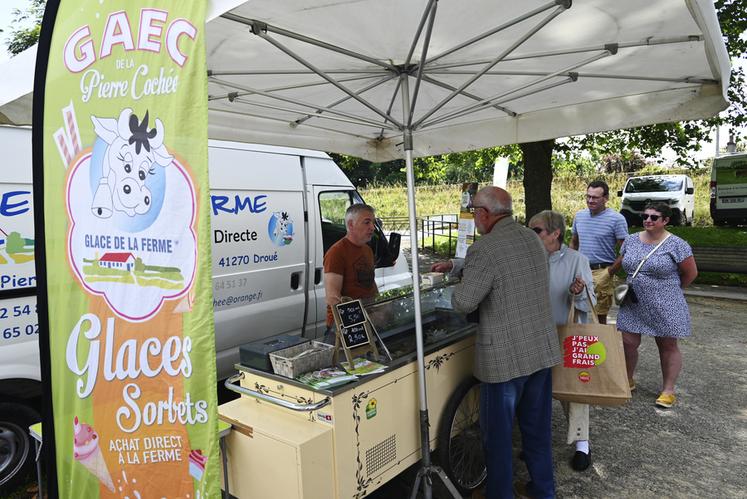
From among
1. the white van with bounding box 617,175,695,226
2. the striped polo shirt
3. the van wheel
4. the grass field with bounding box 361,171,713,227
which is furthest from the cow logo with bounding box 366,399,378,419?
the grass field with bounding box 361,171,713,227

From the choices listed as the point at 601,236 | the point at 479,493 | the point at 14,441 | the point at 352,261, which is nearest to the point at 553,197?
the point at 601,236

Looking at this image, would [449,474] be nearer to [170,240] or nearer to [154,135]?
[170,240]

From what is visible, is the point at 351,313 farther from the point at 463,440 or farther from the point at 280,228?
the point at 280,228

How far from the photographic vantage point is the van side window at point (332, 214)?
16.5 feet

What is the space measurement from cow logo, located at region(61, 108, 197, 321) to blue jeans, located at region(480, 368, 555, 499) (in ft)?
6.11

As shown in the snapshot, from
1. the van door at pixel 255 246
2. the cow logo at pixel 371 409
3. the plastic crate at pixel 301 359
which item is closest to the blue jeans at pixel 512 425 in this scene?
the cow logo at pixel 371 409

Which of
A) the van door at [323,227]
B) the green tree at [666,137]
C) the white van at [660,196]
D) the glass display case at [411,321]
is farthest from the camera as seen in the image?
the white van at [660,196]

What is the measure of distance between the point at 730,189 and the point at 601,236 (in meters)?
11.7

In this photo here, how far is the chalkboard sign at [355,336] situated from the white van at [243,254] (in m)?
1.89

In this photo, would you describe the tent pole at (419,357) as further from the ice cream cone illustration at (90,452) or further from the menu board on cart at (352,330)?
the ice cream cone illustration at (90,452)

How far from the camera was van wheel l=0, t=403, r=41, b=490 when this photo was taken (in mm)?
3252

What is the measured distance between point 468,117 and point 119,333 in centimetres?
342

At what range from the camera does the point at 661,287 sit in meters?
4.06

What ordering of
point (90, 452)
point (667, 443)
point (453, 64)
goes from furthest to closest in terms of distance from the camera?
point (667, 443), point (453, 64), point (90, 452)
